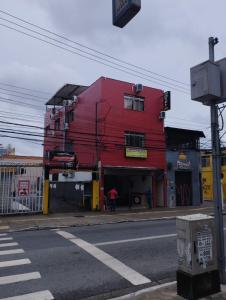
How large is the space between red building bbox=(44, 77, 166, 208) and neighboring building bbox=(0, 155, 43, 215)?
13.0 feet

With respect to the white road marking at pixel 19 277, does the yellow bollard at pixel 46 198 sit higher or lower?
higher

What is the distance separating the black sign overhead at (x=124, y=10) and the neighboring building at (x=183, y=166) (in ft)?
86.9

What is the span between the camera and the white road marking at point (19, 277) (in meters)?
6.97

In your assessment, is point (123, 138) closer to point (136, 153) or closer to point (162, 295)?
point (136, 153)

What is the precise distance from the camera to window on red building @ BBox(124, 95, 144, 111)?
1142 inches

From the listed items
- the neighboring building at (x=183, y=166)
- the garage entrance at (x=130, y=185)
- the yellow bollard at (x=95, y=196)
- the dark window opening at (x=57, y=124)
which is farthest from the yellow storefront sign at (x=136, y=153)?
the dark window opening at (x=57, y=124)

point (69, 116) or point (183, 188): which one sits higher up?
point (69, 116)

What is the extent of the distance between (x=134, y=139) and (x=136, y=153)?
1.23 m

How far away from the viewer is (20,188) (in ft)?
72.5

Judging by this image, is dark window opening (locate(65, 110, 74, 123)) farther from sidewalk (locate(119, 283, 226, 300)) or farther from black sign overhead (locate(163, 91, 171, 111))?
sidewalk (locate(119, 283, 226, 300))

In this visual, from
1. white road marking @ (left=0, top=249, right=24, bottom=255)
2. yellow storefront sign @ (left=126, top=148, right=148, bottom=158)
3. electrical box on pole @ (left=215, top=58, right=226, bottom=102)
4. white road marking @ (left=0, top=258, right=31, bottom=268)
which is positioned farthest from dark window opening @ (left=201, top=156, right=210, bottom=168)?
electrical box on pole @ (left=215, top=58, right=226, bottom=102)

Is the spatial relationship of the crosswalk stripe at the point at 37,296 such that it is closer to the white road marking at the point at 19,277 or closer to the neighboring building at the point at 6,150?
the white road marking at the point at 19,277

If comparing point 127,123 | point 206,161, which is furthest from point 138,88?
point 206,161

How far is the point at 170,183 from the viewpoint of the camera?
30094 mm
